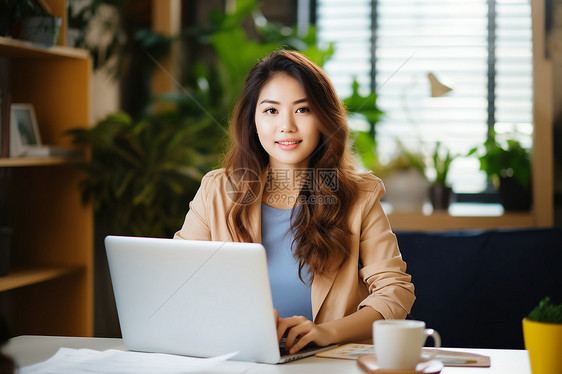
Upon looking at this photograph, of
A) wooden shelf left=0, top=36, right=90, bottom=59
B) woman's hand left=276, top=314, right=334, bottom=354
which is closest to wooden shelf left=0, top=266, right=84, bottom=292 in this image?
wooden shelf left=0, top=36, right=90, bottom=59

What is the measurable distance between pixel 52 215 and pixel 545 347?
1.94 metres

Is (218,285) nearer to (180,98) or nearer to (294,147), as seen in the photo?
(294,147)

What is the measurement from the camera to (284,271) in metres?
1.54

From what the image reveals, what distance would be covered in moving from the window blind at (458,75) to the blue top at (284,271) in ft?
5.34

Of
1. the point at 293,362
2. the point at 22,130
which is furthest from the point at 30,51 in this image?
the point at 293,362

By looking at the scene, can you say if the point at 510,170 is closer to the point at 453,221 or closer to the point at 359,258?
the point at 453,221

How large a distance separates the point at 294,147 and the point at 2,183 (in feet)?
4.63

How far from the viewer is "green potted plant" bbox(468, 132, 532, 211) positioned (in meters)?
2.78

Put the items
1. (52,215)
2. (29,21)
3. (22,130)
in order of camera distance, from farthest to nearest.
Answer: (52,215) → (22,130) → (29,21)

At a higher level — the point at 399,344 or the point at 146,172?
the point at 146,172

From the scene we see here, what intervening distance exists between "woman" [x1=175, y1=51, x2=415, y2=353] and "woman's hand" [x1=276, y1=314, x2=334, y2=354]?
0.73ft

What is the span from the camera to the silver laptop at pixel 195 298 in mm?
1018

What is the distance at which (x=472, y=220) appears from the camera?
270 cm

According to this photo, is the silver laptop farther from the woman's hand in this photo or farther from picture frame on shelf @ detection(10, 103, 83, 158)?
picture frame on shelf @ detection(10, 103, 83, 158)
